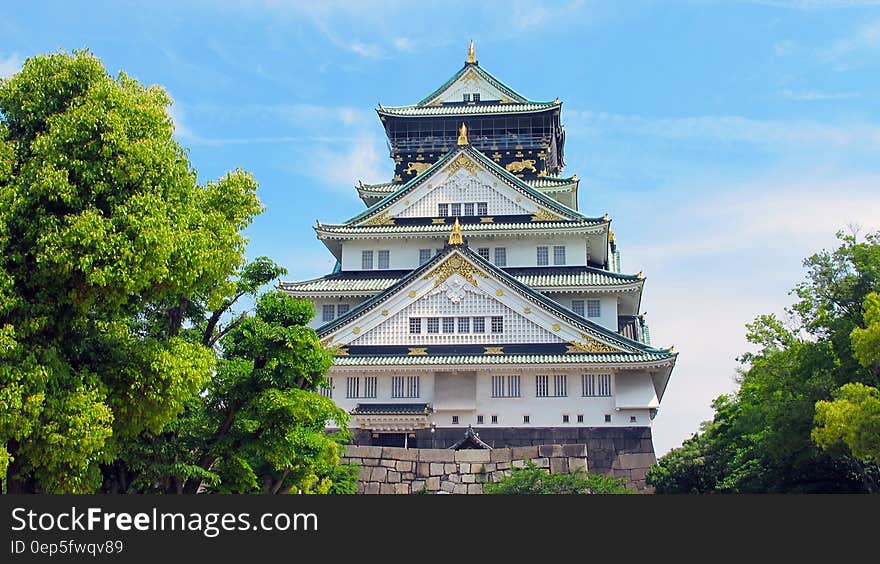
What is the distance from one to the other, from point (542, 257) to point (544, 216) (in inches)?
80.4

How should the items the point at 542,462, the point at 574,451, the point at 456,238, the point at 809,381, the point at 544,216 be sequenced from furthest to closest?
1. the point at 544,216
2. the point at 456,238
3. the point at 574,451
4. the point at 542,462
5. the point at 809,381

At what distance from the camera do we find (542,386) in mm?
40438

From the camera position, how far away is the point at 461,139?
4953cm

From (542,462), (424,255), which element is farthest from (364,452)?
(424,255)

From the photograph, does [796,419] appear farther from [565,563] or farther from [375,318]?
[375,318]

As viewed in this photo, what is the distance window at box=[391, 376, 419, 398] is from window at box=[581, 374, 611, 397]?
23.0ft

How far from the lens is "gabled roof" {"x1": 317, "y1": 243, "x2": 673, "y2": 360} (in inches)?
1571

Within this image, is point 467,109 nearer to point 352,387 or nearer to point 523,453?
point 352,387

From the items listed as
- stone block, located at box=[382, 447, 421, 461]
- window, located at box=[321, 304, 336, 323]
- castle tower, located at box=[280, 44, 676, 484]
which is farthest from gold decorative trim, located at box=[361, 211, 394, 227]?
stone block, located at box=[382, 447, 421, 461]

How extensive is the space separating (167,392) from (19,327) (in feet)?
10.1

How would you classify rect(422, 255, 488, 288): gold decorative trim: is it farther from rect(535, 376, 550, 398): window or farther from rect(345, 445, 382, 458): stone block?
rect(345, 445, 382, 458): stone block

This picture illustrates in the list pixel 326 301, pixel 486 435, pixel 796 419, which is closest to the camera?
pixel 796 419

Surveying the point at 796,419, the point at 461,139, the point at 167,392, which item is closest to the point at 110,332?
the point at 167,392

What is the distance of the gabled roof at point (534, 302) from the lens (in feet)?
131
